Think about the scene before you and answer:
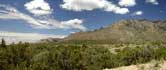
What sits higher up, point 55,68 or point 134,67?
point 134,67

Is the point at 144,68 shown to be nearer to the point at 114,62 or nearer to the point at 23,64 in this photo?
the point at 23,64

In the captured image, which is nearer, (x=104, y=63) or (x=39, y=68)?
(x=39, y=68)

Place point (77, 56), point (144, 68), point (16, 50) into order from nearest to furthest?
point (144, 68) → point (77, 56) → point (16, 50)

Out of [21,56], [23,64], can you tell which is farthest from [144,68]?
[21,56]

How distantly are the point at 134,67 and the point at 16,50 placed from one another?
209 ft

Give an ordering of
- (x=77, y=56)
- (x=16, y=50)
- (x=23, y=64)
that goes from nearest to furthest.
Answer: (x=23, y=64)
(x=77, y=56)
(x=16, y=50)

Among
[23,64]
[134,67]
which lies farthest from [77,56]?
[134,67]

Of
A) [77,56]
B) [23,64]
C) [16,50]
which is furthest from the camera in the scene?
[16,50]

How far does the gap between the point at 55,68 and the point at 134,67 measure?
4730 cm

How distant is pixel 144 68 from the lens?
60.5 feet

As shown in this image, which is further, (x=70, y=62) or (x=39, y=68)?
(x=70, y=62)

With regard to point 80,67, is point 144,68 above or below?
above

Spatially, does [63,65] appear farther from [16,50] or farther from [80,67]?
[16,50]

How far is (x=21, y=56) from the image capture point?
3066 inches
